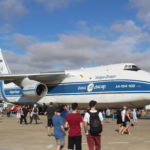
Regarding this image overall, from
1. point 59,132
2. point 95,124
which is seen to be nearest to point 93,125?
point 95,124

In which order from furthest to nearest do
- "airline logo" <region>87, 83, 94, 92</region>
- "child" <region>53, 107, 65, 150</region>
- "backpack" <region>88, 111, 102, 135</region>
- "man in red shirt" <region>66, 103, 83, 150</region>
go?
"airline logo" <region>87, 83, 94, 92</region>, "child" <region>53, 107, 65, 150</region>, "man in red shirt" <region>66, 103, 83, 150</region>, "backpack" <region>88, 111, 102, 135</region>

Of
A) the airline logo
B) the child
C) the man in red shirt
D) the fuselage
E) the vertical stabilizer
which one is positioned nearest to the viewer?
the man in red shirt

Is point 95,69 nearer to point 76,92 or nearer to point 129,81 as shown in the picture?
point 76,92

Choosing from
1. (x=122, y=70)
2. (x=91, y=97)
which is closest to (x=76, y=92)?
(x=91, y=97)

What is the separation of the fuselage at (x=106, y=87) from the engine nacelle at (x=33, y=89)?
55 cm

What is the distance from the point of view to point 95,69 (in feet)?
89.9

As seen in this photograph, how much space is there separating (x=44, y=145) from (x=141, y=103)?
14.5 meters

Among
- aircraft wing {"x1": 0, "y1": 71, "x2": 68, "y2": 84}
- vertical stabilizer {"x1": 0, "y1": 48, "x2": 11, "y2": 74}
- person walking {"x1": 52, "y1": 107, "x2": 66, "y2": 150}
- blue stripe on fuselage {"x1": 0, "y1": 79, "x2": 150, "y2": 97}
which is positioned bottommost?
person walking {"x1": 52, "y1": 107, "x2": 66, "y2": 150}

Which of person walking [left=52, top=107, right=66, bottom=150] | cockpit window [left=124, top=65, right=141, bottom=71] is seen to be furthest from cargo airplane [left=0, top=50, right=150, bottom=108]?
Result: person walking [left=52, top=107, right=66, bottom=150]

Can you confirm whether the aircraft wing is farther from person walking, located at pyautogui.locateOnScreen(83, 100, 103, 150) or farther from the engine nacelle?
person walking, located at pyautogui.locateOnScreen(83, 100, 103, 150)

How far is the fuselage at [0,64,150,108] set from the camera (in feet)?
76.7

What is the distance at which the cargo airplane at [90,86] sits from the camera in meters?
23.6

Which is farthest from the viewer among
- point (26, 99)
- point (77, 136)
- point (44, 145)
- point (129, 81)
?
point (26, 99)

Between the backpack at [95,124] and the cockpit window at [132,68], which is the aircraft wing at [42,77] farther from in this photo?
the backpack at [95,124]
